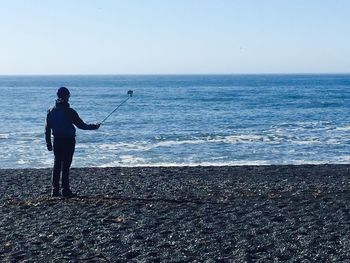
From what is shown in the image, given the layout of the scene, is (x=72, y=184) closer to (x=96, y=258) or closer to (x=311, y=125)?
(x=96, y=258)

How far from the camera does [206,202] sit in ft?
38.4

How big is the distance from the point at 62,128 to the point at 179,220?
3.05 meters

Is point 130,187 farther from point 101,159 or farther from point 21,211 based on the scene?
point 101,159

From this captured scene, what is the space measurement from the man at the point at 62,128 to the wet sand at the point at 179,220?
0.65 m

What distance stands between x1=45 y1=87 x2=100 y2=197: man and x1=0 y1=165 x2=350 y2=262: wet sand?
651mm

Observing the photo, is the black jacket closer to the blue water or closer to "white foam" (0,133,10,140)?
the blue water

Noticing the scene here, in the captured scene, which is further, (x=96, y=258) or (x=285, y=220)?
(x=285, y=220)

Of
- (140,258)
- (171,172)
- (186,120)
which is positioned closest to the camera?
(140,258)

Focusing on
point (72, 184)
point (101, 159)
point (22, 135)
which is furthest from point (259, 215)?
point (22, 135)

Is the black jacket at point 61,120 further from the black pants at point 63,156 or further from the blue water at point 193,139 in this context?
the blue water at point 193,139

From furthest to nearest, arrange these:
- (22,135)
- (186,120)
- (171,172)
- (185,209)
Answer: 1. (186,120)
2. (22,135)
3. (171,172)
4. (185,209)

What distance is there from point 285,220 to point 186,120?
104ft

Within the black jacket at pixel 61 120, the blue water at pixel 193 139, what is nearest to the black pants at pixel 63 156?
the black jacket at pixel 61 120

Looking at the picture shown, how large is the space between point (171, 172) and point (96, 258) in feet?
28.9
